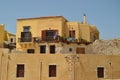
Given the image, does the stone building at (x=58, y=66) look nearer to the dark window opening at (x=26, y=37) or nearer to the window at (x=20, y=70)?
the window at (x=20, y=70)

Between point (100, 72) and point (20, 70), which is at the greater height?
point (20, 70)

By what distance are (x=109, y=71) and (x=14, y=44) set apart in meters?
18.4

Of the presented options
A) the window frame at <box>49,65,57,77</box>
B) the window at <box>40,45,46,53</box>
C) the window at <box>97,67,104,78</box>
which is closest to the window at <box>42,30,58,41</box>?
the window at <box>40,45,46,53</box>

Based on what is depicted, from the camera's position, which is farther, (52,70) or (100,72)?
(52,70)

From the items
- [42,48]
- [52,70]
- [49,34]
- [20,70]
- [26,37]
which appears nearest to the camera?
[52,70]

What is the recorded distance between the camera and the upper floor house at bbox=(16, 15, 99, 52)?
44.4m

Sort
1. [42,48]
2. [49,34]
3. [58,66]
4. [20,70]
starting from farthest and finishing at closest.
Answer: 1. [49,34]
2. [42,48]
3. [20,70]
4. [58,66]

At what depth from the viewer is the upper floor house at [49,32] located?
44.4 m

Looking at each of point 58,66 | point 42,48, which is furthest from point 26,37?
point 58,66

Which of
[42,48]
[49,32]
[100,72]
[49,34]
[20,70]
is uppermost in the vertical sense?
[49,32]

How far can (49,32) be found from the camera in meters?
45.1

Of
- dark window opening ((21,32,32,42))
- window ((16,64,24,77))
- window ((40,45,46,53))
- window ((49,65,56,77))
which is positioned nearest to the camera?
window ((49,65,56,77))

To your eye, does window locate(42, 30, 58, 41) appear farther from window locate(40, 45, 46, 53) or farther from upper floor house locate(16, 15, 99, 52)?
window locate(40, 45, 46, 53)

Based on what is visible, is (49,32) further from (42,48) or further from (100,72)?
(100,72)
